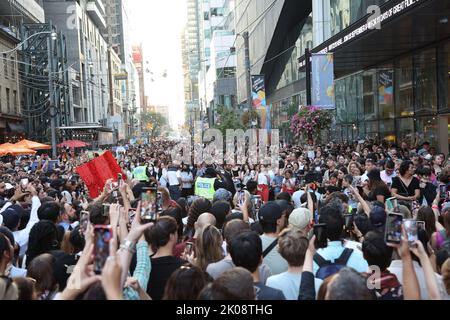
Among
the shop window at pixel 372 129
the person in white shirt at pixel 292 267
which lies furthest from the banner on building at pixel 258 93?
the person in white shirt at pixel 292 267

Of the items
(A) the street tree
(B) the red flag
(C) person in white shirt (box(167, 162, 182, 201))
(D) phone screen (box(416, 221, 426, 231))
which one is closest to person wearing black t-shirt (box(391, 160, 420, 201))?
(D) phone screen (box(416, 221, 426, 231))

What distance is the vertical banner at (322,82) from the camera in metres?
22.9

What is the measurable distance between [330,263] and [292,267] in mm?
496

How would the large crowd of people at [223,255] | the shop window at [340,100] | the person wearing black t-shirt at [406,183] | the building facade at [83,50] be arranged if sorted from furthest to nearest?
1. the building facade at [83,50]
2. the shop window at [340,100]
3. the person wearing black t-shirt at [406,183]
4. the large crowd of people at [223,255]

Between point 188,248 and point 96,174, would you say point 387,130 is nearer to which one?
point 96,174

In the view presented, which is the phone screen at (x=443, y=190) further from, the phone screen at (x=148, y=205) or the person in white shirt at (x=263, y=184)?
the phone screen at (x=148, y=205)

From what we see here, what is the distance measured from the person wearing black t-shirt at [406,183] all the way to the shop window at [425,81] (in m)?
13.9

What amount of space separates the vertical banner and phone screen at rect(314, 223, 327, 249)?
1890 cm

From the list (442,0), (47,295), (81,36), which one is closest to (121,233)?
(47,295)

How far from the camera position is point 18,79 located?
44.2 metres

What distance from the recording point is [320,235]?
462cm

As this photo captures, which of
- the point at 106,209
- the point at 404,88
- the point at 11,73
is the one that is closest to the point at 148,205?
the point at 106,209

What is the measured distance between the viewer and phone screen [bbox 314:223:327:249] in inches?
179

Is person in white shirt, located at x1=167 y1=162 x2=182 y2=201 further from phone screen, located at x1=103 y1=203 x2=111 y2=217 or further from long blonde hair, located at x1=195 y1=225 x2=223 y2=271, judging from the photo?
long blonde hair, located at x1=195 y1=225 x2=223 y2=271
